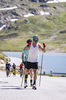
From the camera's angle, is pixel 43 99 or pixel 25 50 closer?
pixel 43 99

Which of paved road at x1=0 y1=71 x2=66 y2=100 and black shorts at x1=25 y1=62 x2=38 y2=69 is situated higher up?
black shorts at x1=25 y1=62 x2=38 y2=69

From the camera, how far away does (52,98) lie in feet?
26.4

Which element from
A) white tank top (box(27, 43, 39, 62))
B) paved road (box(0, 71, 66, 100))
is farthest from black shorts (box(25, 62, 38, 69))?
paved road (box(0, 71, 66, 100))

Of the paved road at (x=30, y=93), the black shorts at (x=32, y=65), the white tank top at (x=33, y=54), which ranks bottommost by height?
the paved road at (x=30, y=93)

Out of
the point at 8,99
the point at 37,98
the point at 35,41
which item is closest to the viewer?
the point at 8,99

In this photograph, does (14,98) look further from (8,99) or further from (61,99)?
(61,99)

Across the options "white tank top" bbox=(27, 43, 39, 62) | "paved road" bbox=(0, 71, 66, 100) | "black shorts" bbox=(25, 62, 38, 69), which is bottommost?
"paved road" bbox=(0, 71, 66, 100)

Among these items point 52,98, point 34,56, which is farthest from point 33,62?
point 52,98

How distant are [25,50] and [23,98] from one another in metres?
3.75

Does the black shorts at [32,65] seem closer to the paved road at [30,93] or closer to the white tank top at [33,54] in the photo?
the white tank top at [33,54]

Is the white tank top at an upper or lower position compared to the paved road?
upper

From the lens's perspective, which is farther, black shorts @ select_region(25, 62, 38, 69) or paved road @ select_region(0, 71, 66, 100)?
black shorts @ select_region(25, 62, 38, 69)

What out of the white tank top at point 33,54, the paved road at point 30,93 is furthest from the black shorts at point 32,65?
the paved road at point 30,93

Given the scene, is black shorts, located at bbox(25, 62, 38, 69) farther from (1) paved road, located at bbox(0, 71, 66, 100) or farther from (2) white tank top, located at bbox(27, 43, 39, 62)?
(1) paved road, located at bbox(0, 71, 66, 100)
